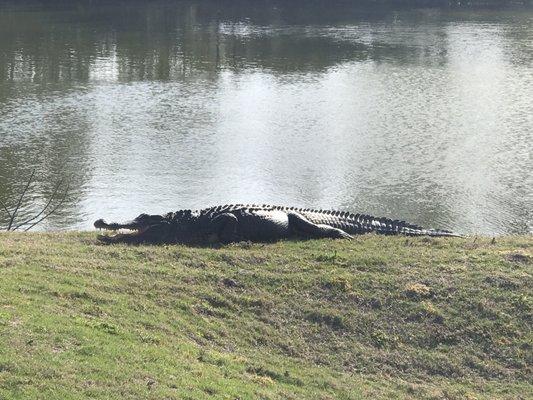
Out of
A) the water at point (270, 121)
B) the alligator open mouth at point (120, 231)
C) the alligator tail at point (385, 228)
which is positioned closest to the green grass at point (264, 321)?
the alligator open mouth at point (120, 231)

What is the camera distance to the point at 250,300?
11570mm

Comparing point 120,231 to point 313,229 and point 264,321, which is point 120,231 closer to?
point 313,229

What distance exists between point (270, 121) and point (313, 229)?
18.4 meters

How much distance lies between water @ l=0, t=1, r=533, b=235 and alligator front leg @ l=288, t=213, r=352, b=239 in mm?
6433

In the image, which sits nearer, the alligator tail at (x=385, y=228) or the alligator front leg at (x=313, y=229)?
the alligator front leg at (x=313, y=229)

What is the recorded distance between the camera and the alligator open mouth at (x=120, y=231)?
14.4 m

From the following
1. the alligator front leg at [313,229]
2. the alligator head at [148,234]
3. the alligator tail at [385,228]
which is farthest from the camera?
the alligator tail at [385,228]

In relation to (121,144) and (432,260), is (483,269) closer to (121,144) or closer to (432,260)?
(432,260)

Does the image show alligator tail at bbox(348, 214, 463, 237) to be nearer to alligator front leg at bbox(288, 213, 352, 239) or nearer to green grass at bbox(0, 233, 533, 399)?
alligator front leg at bbox(288, 213, 352, 239)

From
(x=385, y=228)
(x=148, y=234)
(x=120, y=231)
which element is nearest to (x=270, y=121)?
(x=385, y=228)

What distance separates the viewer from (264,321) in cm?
1109

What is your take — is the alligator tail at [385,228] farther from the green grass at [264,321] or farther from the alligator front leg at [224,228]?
the alligator front leg at [224,228]

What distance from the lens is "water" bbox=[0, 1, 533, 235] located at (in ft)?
76.2

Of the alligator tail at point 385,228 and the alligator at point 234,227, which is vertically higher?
the alligator at point 234,227
